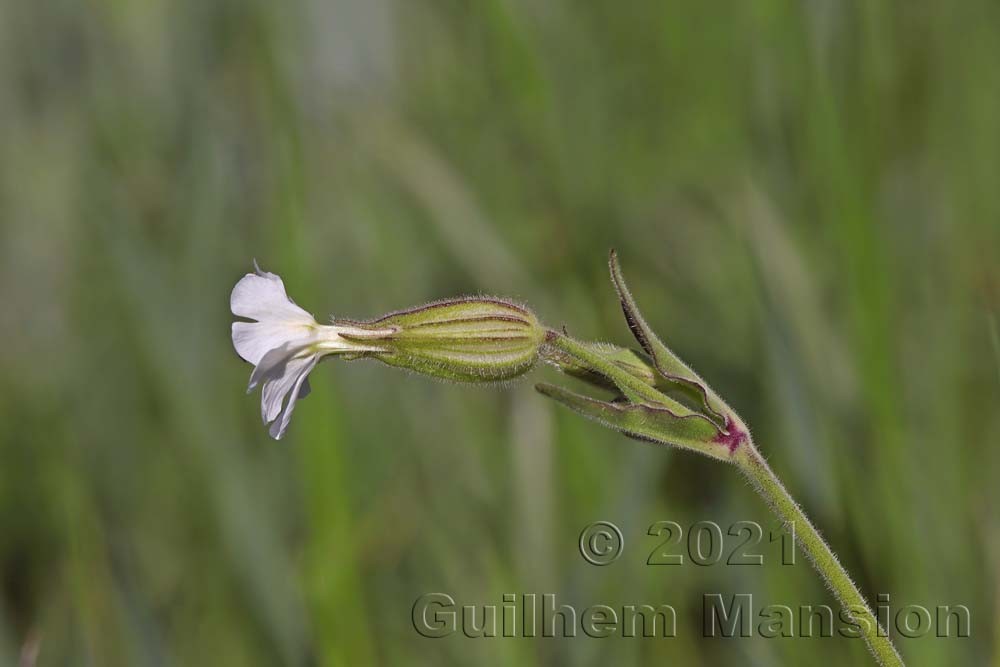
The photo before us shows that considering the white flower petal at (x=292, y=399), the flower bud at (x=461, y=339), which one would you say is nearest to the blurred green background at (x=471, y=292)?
the white flower petal at (x=292, y=399)

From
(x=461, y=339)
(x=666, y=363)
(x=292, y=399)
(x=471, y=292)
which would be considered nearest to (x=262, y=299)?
(x=292, y=399)

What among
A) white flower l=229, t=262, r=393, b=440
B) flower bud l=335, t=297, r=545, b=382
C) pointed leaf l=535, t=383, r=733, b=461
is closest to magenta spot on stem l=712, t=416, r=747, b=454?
pointed leaf l=535, t=383, r=733, b=461

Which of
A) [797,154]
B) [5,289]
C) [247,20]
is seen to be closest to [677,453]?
[797,154]

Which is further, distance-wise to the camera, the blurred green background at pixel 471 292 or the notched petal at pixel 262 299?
the blurred green background at pixel 471 292

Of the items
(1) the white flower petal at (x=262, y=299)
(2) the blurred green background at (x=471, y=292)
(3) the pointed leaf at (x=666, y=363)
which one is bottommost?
(3) the pointed leaf at (x=666, y=363)

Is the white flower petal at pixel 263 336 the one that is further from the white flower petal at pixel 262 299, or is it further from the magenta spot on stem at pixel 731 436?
the magenta spot on stem at pixel 731 436

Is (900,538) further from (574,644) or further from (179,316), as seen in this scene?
(179,316)

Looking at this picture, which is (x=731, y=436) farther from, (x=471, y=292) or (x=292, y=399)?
(x=471, y=292)

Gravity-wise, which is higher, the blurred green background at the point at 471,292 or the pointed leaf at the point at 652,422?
the blurred green background at the point at 471,292
